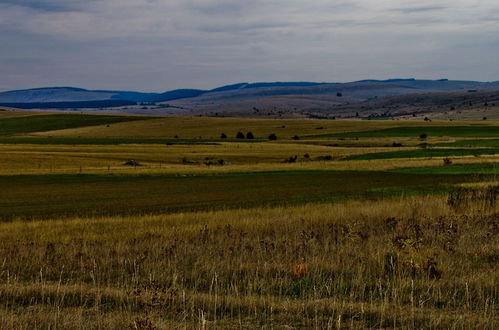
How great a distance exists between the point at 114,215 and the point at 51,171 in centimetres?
3075

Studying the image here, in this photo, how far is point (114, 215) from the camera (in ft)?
93.4

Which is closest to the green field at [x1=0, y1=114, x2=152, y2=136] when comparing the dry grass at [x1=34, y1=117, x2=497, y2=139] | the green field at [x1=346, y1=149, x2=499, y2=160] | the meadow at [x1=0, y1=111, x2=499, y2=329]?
the dry grass at [x1=34, y1=117, x2=497, y2=139]

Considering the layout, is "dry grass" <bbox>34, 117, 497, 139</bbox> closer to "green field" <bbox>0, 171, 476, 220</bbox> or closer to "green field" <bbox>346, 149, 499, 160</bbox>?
"green field" <bbox>346, 149, 499, 160</bbox>

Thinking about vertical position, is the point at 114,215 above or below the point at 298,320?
below

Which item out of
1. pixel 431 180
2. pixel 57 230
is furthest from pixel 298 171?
pixel 57 230

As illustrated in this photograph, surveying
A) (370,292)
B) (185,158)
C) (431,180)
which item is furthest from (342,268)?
(185,158)

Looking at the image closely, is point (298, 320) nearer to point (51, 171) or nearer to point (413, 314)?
point (413, 314)

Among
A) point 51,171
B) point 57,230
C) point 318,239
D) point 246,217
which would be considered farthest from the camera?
point 51,171

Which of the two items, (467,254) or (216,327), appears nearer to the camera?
(216,327)

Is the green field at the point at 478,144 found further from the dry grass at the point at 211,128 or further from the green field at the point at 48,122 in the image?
the green field at the point at 48,122

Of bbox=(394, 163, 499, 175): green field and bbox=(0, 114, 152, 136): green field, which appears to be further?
bbox=(0, 114, 152, 136): green field

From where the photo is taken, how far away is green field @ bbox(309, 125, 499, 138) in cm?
12228

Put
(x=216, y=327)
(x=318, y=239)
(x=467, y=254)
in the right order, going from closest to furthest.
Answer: (x=216, y=327) → (x=467, y=254) → (x=318, y=239)

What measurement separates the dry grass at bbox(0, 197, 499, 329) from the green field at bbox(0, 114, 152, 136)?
140635mm
